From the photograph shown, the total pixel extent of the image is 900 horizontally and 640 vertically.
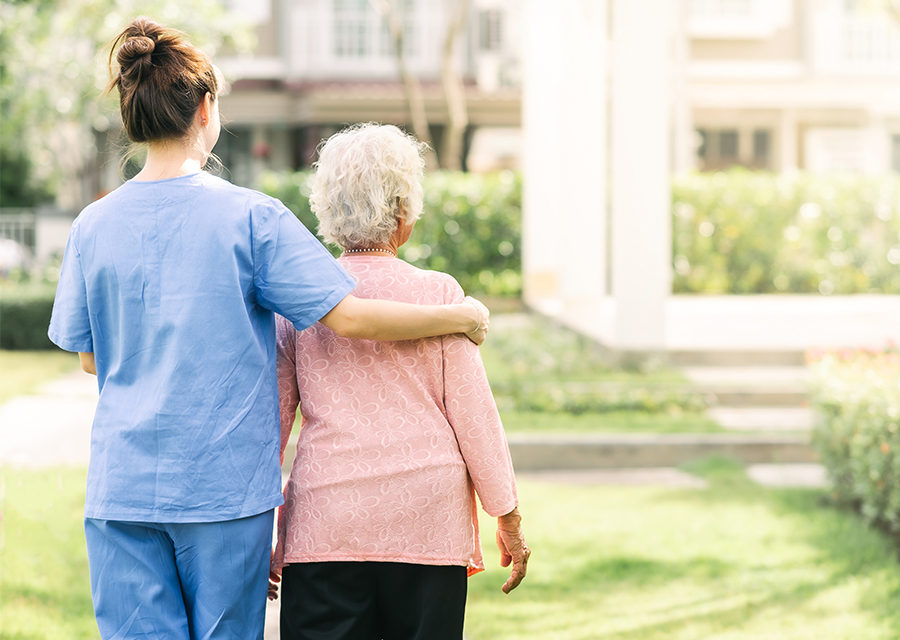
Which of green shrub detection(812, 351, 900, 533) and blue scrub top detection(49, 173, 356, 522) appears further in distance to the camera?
Answer: green shrub detection(812, 351, 900, 533)

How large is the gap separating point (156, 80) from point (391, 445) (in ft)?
3.19

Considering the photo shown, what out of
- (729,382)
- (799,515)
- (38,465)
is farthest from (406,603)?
(729,382)

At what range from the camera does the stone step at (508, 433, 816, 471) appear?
6602 mm

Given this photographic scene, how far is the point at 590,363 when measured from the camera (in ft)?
30.0

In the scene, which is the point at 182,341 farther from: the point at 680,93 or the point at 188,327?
the point at 680,93

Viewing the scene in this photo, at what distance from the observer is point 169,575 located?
226 centimetres

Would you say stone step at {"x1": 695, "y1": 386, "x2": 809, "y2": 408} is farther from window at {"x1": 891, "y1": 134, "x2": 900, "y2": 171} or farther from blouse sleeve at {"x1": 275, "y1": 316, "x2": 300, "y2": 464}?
window at {"x1": 891, "y1": 134, "x2": 900, "y2": 171}

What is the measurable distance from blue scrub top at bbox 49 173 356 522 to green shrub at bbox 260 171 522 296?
13072mm

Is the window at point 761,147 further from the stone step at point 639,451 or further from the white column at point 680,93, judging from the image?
the stone step at point 639,451

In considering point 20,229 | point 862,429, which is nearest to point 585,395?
point 862,429

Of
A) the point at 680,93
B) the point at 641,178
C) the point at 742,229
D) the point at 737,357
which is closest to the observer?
the point at 641,178

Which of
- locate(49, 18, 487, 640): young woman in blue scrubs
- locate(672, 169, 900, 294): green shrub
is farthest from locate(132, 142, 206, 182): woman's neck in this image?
locate(672, 169, 900, 294): green shrub

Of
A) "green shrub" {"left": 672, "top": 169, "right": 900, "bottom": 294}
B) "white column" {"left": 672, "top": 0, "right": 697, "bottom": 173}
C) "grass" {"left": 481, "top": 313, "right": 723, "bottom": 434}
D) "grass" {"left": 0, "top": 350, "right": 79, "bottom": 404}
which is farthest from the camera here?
"white column" {"left": 672, "top": 0, "right": 697, "bottom": 173}

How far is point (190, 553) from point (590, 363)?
7.17 meters
